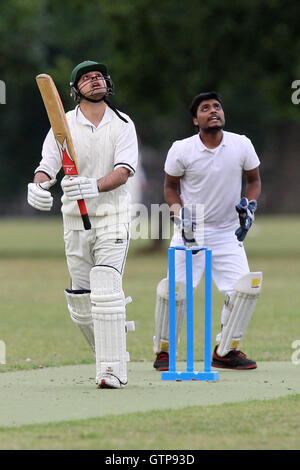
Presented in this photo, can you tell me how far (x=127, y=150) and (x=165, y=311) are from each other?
1551 mm

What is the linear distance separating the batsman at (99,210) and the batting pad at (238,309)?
3.64ft

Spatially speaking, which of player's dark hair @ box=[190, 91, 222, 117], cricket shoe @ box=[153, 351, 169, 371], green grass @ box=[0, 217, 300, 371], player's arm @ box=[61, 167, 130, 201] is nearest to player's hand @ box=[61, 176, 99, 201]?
player's arm @ box=[61, 167, 130, 201]

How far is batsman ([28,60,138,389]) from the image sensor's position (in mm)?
6848

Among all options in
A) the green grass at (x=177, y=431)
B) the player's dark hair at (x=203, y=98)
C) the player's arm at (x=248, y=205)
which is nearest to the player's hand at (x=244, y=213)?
the player's arm at (x=248, y=205)

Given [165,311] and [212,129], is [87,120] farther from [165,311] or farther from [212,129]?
[165,311]

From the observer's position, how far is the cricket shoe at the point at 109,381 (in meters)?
6.81

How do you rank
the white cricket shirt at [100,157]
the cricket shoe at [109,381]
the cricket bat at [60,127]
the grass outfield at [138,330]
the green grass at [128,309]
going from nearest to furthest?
1. the grass outfield at [138,330]
2. the cricket bat at [60,127]
3. the cricket shoe at [109,381]
4. the white cricket shirt at [100,157]
5. the green grass at [128,309]

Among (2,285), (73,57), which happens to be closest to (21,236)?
(73,57)

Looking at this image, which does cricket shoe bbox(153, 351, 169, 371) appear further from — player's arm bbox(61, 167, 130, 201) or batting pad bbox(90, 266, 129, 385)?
player's arm bbox(61, 167, 130, 201)

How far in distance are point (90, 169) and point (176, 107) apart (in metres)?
17.4

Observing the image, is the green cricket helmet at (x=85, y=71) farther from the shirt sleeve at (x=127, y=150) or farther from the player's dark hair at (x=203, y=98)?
the player's dark hair at (x=203, y=98)

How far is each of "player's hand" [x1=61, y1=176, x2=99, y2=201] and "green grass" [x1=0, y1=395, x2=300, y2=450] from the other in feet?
4.98

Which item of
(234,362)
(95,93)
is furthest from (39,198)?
(234,362)

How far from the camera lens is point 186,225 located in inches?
302
